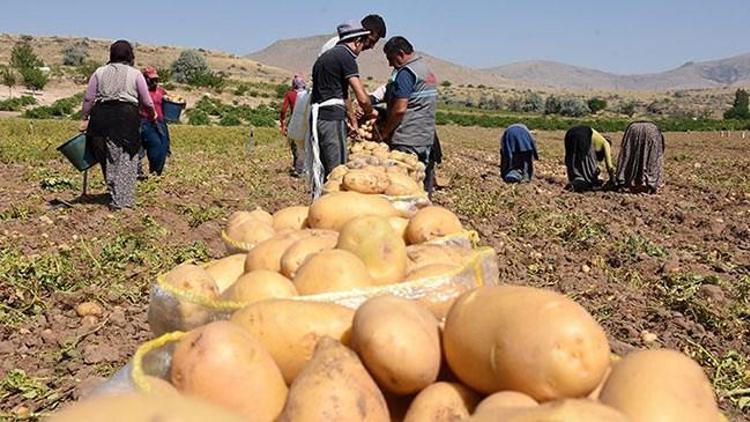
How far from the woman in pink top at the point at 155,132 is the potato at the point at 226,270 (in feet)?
23.6

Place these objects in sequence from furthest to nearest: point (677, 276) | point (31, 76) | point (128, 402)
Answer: point (31, 76)
point (677, 276)
point (128, 402)

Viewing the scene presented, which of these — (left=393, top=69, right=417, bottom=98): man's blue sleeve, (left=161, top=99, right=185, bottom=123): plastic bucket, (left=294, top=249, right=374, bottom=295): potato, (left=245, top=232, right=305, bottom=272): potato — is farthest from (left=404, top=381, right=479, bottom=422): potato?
(left=161, top=99, right=185, bottom=123): plastic bucket

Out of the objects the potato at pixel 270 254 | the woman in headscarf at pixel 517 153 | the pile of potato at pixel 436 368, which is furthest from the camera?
the woman in headscarf at pixel 517 153

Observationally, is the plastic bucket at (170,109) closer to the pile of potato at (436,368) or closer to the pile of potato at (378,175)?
the pile of potato at (378,175)

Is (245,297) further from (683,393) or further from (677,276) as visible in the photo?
(677,276)

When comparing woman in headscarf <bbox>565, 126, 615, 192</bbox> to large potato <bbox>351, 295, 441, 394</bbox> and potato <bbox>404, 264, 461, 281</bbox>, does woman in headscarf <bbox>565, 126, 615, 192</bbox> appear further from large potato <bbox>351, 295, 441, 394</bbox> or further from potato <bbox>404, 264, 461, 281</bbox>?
large potato <bbox>351, 295, 441, 394</bbox>

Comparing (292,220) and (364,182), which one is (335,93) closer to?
(364,182)

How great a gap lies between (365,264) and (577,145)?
10.3 metres

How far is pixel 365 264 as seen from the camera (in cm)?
271

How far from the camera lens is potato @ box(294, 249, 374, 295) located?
8.16 ft

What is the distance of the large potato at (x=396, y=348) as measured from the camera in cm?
199

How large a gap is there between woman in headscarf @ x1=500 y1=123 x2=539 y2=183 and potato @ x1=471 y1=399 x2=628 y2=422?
11.3 m

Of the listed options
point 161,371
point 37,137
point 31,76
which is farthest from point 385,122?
point 31,76

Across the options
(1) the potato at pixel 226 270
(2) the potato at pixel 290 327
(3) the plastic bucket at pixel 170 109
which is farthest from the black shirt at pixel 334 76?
(3) the plastic bucket at pixel 170 109
